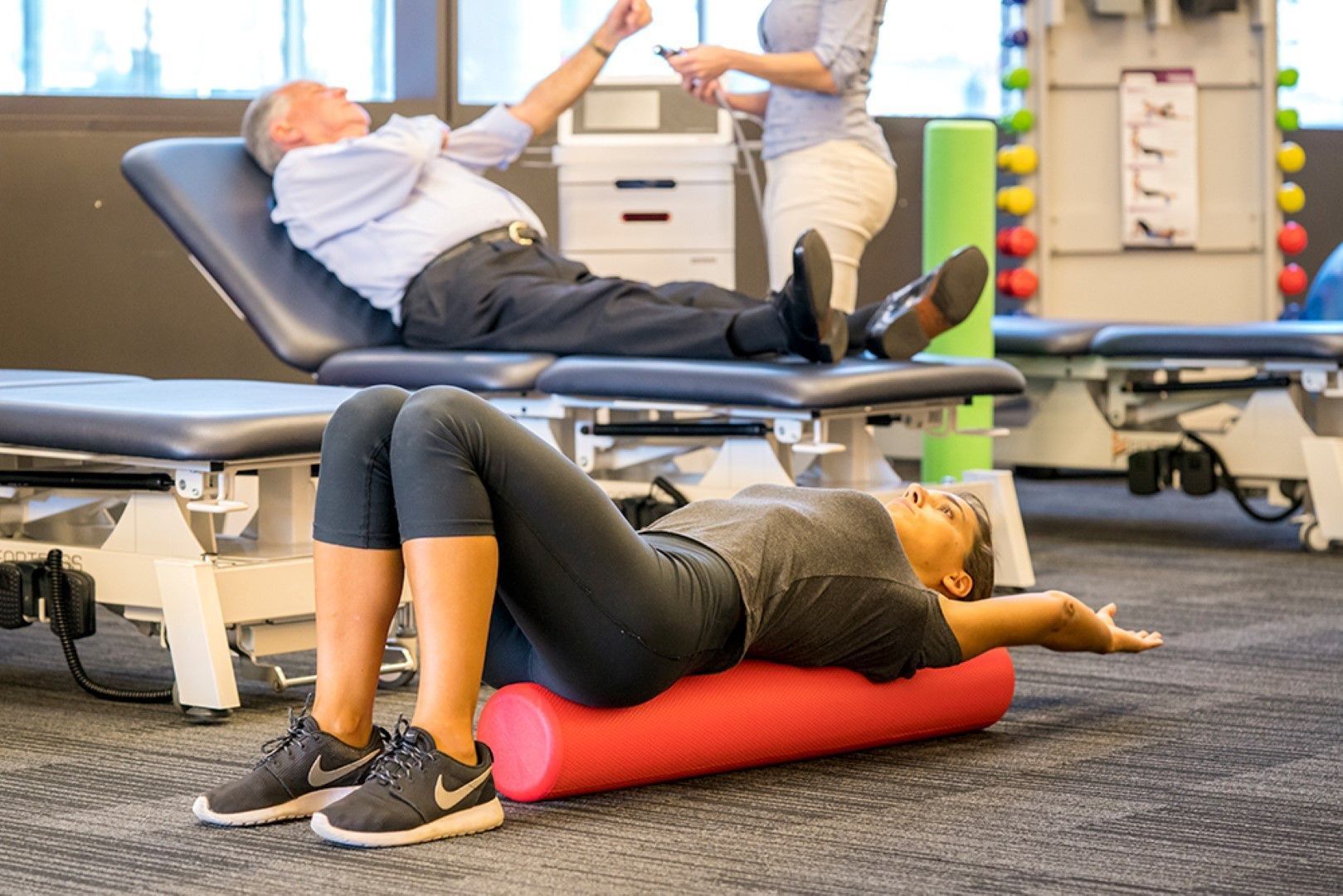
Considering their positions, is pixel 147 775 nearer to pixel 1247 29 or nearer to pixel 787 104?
pixel 787 104

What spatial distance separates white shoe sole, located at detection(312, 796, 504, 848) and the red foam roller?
10cm

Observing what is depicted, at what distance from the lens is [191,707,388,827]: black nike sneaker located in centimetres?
172

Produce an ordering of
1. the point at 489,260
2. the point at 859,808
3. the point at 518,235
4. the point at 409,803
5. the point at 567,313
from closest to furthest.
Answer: the point at 409,803
the point at 859,808
the point at 567,313
the point at 489,260
the point at 518,235

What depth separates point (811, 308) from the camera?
2.78 meters

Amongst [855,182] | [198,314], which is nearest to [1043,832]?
[855,182]

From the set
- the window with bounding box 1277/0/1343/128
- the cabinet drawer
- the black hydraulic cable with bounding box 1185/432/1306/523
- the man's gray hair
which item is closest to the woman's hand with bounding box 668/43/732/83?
the man's gray hair

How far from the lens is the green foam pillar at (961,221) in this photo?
3906mm

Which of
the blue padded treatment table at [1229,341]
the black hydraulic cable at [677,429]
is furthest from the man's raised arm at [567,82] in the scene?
the blue padded treatment table at [1229,341]

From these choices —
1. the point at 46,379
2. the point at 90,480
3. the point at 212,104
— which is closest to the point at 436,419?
the point at 90,480

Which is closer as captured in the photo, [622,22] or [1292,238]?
[622,22]

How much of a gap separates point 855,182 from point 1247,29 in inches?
103

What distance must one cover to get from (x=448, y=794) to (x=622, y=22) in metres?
2.31

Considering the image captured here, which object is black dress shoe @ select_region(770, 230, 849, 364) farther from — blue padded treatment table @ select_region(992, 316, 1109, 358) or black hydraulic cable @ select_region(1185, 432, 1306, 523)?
black hydraulic cable @ select_region(1185, 432, 1306, 523)

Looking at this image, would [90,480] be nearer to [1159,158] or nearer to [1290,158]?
[1159,158]
